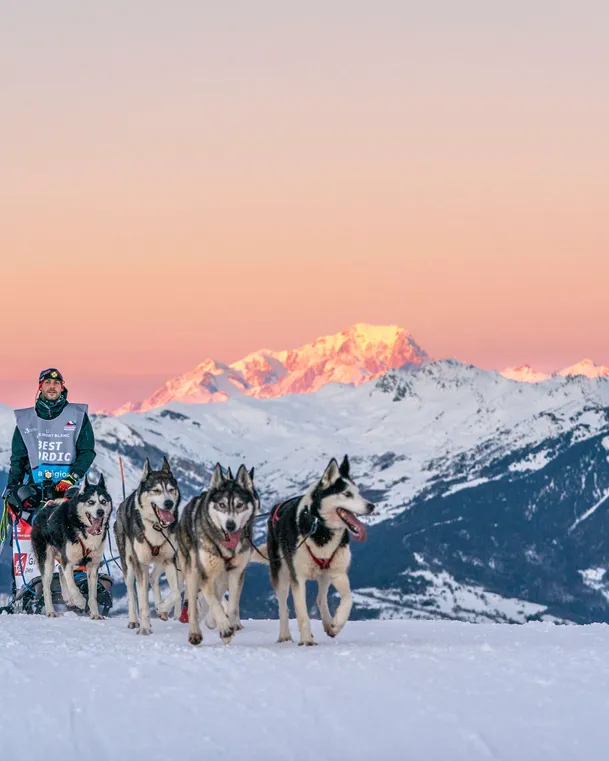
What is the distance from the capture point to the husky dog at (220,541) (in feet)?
49.6

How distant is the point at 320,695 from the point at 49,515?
9481 mm

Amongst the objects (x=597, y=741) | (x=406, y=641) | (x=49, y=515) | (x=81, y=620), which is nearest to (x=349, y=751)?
(x=597, y=741)

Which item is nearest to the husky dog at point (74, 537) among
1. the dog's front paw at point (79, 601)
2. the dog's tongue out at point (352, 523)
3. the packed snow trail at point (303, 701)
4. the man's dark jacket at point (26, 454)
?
the dog's front paw at point (79, 601)

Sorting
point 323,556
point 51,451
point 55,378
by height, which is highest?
point 55,378

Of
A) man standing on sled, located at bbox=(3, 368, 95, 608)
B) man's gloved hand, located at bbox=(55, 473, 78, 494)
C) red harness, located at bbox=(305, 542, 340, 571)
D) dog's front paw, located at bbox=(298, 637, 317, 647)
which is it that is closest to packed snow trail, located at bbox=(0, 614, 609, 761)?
dog's front paw, located at bbox=(298, 637, 317, 647)

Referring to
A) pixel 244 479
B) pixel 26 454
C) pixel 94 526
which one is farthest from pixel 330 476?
pixel 26 454

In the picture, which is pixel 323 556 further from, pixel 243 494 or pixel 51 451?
pixel 51 451

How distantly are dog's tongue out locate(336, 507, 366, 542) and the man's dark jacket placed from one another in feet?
25.0

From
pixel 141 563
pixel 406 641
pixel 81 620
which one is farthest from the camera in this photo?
pixel 81 620

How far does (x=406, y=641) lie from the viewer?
646 inches

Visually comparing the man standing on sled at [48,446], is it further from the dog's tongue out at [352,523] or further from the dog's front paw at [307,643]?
the dog's tongue out at [352,523]

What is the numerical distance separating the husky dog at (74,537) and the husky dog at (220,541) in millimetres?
3737

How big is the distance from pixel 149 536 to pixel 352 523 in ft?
13.6

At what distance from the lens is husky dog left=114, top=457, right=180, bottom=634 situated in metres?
17.2
